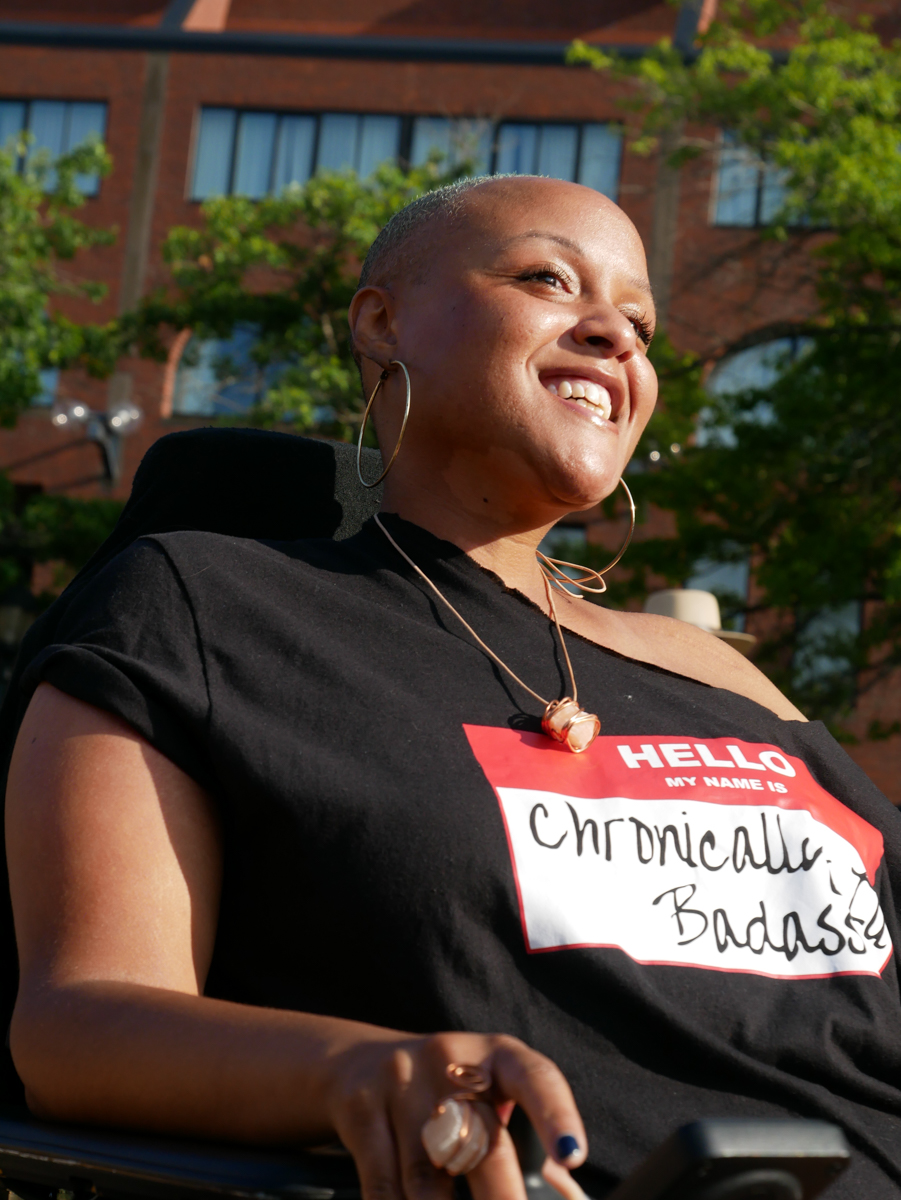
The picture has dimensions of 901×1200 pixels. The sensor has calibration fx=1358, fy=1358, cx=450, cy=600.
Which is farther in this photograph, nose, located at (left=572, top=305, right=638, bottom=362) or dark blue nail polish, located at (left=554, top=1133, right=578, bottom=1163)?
nose, located at (left=572, top=305, right=638, bottom=362)

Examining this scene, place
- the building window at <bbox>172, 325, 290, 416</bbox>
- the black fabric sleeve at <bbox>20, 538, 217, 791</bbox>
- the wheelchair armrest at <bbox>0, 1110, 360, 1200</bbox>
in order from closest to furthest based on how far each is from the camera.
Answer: the wheelchair armrest at <bbox>0, 1110, 360, 1200</bbox>, the black fabric sleeve at <bbox>20, 538, 217, 791</bbox>, the building window at <bbox>172, 325, 290, 416</bbox>

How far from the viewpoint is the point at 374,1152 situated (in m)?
0.88

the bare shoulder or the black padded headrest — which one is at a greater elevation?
the black padded headrest

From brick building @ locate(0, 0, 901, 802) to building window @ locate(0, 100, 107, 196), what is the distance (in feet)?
0.11

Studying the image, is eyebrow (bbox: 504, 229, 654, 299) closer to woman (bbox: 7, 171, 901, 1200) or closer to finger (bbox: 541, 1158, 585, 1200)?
woman (bbox: 7, 171, 901, 1200)

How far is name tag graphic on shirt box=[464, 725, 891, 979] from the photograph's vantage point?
134 cm

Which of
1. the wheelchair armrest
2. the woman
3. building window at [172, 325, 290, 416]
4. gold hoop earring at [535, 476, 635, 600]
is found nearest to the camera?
the wheelchair armrest

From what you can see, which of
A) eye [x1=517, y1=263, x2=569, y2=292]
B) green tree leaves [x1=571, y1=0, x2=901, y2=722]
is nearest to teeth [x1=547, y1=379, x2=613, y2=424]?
eye [x1=517, y1=263, x2=569, y2=292]

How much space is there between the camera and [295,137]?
21562 millimetres

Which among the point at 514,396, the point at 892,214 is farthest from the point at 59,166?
the point at 514,396

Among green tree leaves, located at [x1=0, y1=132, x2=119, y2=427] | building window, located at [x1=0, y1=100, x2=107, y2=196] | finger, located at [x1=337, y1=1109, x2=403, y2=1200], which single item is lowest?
green tree leaves, located at [x1=0, y1=132, x2=119, y2=427]

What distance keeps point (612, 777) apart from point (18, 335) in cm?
1344

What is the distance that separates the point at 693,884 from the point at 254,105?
72.2ft

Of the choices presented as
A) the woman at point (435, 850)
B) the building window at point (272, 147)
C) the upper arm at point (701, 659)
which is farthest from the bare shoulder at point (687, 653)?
the building window at point (272, 147)
